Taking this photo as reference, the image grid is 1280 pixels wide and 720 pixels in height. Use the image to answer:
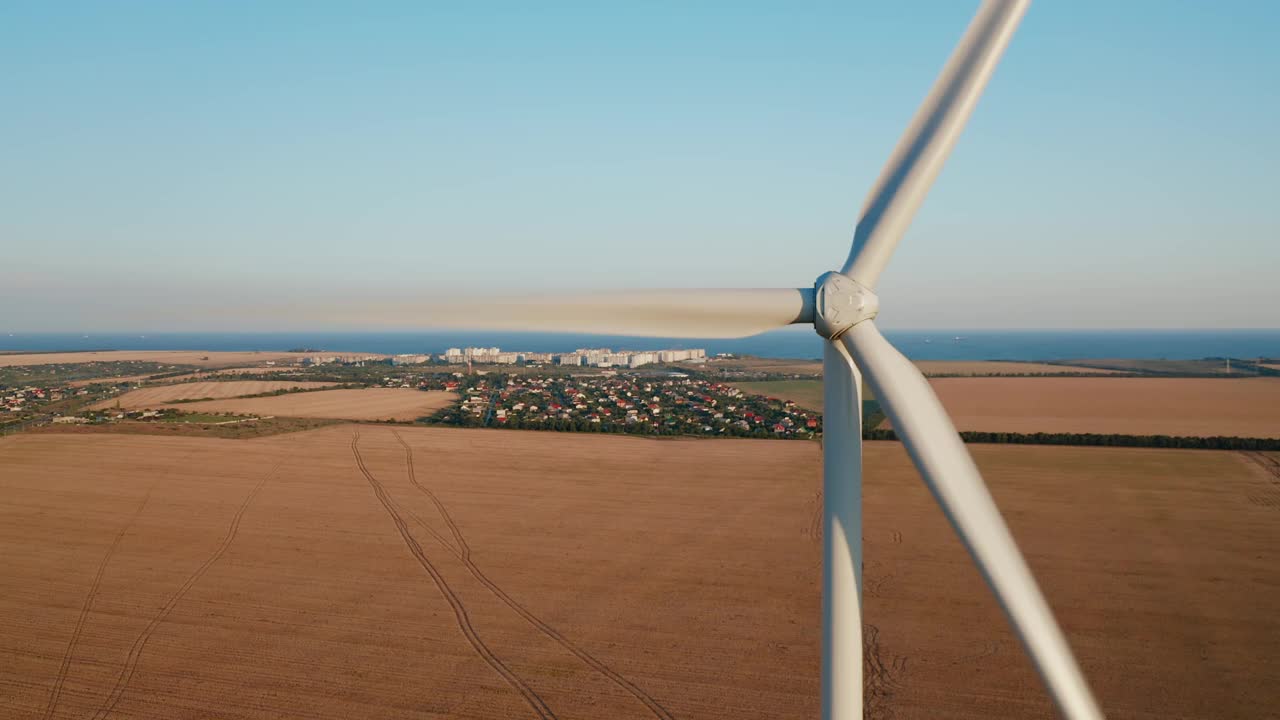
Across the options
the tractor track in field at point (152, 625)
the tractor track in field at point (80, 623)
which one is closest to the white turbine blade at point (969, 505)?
the tractor track in field at point (152, 625)

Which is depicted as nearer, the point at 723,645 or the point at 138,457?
the point at 723,645

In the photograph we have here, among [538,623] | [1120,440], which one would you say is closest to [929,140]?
→ [538,623]

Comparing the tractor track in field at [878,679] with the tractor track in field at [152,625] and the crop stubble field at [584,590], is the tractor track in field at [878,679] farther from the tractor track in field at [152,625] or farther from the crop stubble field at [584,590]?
the tractor track in field at [152,625]

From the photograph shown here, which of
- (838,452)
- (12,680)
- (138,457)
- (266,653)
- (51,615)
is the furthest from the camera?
(138,457)

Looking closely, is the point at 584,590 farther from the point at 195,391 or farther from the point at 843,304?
the point at 195,391

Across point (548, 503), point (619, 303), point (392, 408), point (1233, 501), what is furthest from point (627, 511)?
point (392, 408)

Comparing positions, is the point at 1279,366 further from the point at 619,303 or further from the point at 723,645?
the point at 619,303

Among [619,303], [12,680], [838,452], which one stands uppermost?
[619,303]

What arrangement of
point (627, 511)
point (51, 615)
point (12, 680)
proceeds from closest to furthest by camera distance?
1. point (12, 680)
2. point (51, 615)
3. point (627, 511)
